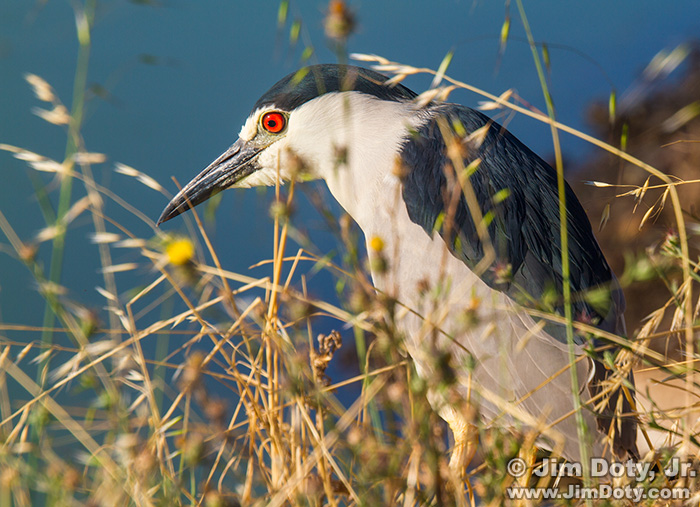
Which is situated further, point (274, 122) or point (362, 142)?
point (274, 122)

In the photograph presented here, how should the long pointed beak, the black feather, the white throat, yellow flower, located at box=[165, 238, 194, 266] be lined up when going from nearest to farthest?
yellow flower, located at box=[165, 238, 194, 266]
the white throat
the black feather
the long pointed beak

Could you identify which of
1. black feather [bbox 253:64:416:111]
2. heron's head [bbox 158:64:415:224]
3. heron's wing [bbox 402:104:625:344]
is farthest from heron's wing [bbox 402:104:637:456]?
black feather [bbox 253:64:416:111]

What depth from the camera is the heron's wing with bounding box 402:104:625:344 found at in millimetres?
1312

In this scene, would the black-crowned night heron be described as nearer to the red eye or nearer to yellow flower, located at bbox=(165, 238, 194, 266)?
the red eye

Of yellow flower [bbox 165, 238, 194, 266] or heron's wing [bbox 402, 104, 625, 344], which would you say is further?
heron's wing [bbox 402, 104, 625, 344]

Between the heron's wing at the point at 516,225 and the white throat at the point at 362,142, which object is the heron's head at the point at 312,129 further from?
the heron's wing at the point at 516,225

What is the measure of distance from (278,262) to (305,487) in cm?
37

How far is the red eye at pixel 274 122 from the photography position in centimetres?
173

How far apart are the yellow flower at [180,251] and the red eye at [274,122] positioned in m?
1.20

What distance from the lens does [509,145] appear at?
1504mm

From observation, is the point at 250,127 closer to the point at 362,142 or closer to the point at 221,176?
the point at 221,176

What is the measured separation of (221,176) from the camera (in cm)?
180

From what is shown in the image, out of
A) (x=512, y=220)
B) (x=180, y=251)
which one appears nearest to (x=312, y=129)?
(x=512, y=220)

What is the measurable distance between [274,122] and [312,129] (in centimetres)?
13
